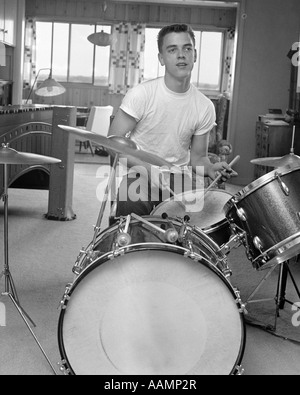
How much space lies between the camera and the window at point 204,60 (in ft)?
36.6

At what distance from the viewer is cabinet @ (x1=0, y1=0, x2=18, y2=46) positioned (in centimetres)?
706

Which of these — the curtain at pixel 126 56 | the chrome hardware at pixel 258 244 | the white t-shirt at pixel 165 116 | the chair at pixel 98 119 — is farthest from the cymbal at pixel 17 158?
the curtain at pixel 126 56

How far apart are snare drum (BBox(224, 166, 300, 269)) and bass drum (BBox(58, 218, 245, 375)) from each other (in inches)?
14.2

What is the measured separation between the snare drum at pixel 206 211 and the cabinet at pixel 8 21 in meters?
5.01

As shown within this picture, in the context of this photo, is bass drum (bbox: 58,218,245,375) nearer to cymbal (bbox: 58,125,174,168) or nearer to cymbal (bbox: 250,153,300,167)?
cymbal (bbox: 58,125,174,168)

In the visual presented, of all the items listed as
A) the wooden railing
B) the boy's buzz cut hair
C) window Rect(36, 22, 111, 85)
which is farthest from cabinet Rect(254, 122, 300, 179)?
window Rect(36, 22, 111, 85)

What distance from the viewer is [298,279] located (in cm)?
370

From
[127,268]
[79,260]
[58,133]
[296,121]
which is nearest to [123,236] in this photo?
[127,268]

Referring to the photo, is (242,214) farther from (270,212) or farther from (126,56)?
(126,56)

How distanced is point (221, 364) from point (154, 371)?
0.69 ft

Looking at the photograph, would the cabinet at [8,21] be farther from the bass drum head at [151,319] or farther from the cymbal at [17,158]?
the bass drum head at [151,319]

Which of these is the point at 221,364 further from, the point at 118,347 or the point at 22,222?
the point at 22,222

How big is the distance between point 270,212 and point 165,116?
88cm

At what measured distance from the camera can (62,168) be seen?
4.95 meters
